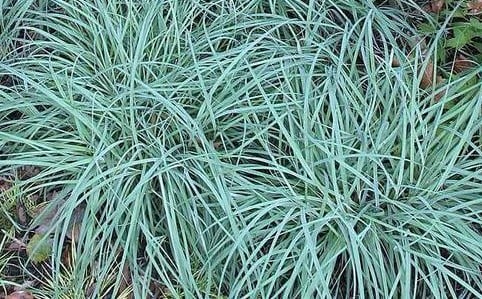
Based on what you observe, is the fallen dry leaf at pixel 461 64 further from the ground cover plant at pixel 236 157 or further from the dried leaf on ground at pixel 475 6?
the dried leaf on ground at pixel 475 6

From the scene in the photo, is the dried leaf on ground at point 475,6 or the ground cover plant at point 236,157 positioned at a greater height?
the dried leaf on ground at point 475,6

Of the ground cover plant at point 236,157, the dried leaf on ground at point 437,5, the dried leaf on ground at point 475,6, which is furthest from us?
the dried leaf on ground at point 437,5

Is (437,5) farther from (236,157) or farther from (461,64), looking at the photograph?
(236,157)

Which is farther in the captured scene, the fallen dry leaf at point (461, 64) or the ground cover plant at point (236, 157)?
the fallen dry leaf at point (461, 64)

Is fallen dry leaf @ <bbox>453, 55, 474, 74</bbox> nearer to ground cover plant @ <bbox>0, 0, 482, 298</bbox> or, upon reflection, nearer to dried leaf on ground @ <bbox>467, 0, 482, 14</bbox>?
ground cover plant @ <bbox>0, 0, 482, 298</bbox>

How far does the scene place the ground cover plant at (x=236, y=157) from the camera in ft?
7.35

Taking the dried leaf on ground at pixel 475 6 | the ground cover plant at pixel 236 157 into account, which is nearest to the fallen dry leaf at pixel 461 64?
the ground cover plant at pixel 236 157

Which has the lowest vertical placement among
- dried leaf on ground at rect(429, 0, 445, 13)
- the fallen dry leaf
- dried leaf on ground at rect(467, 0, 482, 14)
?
the fallen dry leaf

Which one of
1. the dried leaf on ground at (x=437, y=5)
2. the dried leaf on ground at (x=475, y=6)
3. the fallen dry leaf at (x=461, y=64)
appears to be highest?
the dried leaf on ground at (x=475, y=6)

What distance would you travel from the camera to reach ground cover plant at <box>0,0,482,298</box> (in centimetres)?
224

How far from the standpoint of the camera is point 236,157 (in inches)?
96.4

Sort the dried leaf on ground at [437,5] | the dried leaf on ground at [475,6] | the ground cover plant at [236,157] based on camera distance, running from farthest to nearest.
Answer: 1. the dried leaf on ground at [437,5]
2. the dried leaf on ground at [475,6]
3. the ground cover plant at [236,157]

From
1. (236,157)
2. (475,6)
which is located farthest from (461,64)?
(236,157)

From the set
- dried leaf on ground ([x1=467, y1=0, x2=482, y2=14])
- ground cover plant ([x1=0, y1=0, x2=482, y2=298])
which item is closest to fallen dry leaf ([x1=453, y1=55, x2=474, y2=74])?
ground cover plant ([x1=0, y1=0, x2=482, y2=298])
